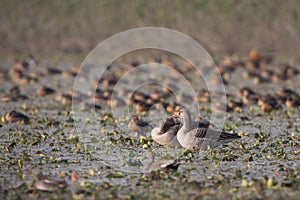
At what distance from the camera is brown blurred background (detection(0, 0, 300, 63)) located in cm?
2906

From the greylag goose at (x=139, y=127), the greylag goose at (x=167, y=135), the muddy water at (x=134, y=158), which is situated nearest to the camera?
the muddy water at (x=134, y=158)

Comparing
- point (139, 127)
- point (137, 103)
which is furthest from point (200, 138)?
point (137, 103)

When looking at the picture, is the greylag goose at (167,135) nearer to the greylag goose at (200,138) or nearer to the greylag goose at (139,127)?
the greylag goose at (200,138)

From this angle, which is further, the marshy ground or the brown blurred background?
→ the brown blurred background

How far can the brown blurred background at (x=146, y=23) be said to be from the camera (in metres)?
29.1

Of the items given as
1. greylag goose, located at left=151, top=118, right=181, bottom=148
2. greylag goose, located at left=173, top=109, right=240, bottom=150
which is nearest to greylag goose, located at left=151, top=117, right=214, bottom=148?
greylag goose, located at left=151, top=118, right=181, bottom=148

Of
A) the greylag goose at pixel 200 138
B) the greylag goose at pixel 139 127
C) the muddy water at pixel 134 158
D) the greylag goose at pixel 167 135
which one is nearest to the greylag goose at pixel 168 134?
the greylag goose at pixel 167 135

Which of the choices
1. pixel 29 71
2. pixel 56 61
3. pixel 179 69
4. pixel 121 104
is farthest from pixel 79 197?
pixel 56 61

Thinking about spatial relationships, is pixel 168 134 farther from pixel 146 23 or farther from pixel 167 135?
pixel 146 23

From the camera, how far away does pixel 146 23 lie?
3144 cm

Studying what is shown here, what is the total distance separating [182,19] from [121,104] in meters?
13.5

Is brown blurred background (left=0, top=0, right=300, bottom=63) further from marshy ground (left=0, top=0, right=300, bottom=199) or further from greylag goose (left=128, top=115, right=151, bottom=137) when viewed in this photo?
greylag goose (left=128, top=115, right=151, bottom=137)

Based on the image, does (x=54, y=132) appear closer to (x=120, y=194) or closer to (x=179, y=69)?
(x=120, y=194)

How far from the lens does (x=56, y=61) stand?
28.7 metres
